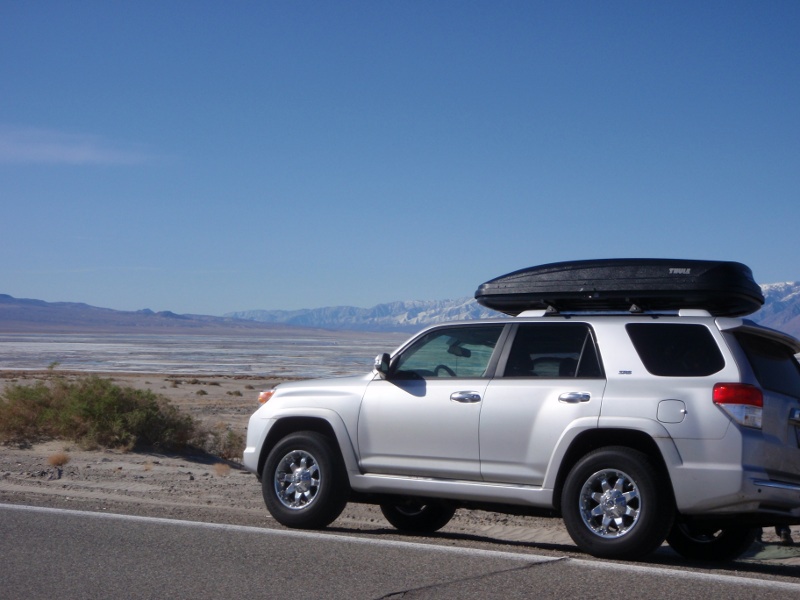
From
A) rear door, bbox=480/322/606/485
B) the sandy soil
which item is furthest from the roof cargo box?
the sandy soil

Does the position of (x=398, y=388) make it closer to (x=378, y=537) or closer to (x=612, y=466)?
(x=378, y=537)

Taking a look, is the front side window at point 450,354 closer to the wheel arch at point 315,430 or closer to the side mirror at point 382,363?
the side mirror at point 382,363

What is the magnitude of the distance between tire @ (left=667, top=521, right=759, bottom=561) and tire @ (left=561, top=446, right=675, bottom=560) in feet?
3.47

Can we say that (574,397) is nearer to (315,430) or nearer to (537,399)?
(537,399)

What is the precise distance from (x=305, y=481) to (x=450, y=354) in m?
1.68

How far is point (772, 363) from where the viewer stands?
24.2ft

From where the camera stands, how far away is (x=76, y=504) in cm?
1018

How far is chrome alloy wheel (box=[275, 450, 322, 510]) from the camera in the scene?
28.5 feet

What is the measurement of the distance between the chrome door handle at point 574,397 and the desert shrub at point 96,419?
10714 mm

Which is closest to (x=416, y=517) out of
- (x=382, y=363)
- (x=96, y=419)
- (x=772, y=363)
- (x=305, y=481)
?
(x=305, y=481)

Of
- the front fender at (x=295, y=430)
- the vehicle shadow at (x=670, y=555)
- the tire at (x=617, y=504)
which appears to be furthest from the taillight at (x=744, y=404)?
the front fender at (x=295, y=430)

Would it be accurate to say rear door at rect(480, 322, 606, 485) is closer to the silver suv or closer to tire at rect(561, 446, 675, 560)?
the silver suv

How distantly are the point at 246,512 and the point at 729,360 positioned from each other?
5600 mm

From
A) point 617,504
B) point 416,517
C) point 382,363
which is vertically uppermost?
point 382,363
